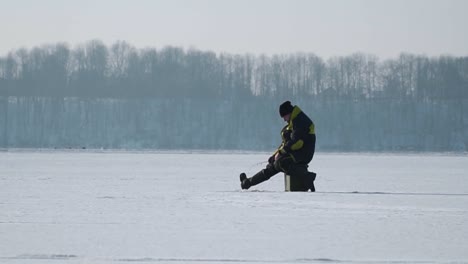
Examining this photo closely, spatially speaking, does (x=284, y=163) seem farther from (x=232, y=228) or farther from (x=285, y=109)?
(x=232, y=228)

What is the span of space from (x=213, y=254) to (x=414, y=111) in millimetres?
89779

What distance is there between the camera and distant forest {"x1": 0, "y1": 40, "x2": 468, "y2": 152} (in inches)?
3531

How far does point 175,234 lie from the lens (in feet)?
24.6

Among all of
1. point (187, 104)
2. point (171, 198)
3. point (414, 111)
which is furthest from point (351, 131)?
point (171, 198)

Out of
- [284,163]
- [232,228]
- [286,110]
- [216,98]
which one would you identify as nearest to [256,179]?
[284,163]

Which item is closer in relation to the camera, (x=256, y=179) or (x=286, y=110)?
(x=286, y=110)

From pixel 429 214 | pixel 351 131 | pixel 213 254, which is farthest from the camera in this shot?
pixel 351 131

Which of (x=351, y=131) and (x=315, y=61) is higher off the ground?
(x=315, y=61)

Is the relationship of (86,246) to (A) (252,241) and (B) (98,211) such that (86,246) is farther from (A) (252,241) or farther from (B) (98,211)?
(B) (98,211)

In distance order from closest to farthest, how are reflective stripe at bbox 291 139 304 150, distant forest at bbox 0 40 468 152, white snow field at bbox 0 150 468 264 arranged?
white snow field at bbox 0 150 468 264
reflective stripe at bbox 291 139 304 150
distant forest at bbox 0 40 468 152

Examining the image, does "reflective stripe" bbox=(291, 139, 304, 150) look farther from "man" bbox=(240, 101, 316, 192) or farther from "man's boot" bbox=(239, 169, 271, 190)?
"man's boot" bbox=(239, 169, 271, 190)

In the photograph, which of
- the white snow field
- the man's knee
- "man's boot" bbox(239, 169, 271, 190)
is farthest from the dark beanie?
the white snow field

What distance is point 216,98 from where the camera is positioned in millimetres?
98500

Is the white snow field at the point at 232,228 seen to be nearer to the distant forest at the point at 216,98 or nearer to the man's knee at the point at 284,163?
the man's knee at the point at 284,163
